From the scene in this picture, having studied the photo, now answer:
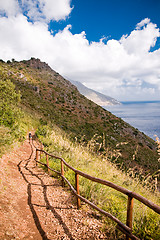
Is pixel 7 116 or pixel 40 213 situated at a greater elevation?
pixel 7 116

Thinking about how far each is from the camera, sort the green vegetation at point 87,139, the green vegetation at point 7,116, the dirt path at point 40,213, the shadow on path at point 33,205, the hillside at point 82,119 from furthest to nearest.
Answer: the hillside at point 82,119 < the green vegetation at point 7,116 < the green vegetation at point 87,139 < the shadow on path at point 33,205 < the dirt path at point 40,213

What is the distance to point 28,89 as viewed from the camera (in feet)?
116

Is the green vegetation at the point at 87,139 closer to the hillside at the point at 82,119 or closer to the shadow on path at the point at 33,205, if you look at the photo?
the hillside at the point at 82,119

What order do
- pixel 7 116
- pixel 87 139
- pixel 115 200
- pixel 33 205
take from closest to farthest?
1. pixel 115 200
2. pixel 33 205
3. pixel 7 116
4. pixel 87 139

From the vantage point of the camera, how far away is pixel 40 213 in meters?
4.04

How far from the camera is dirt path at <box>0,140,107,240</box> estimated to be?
10.7 feet

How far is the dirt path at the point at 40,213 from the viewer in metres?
3.25

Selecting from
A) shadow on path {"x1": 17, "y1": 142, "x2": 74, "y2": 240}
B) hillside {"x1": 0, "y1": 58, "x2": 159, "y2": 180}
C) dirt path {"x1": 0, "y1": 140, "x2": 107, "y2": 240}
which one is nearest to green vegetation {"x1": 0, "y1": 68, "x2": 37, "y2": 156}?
dirt path {"x1": 0, "y1": 140, "x2": 107, "y2": 240}

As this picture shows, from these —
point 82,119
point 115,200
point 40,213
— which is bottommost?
point 40,213

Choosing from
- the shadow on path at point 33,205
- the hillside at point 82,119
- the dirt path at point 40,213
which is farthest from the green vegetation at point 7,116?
the hillside at point 82,119

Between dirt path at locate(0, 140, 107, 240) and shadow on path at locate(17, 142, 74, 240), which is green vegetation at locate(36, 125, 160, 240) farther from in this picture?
shadow on path at locate(17, 142, 74, 240)

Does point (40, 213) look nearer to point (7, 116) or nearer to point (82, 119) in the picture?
point (7, 116)

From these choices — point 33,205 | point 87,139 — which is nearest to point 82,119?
point 87,139

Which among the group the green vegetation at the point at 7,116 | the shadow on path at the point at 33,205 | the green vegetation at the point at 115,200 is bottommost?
the shadow on path at the point at 33,205
